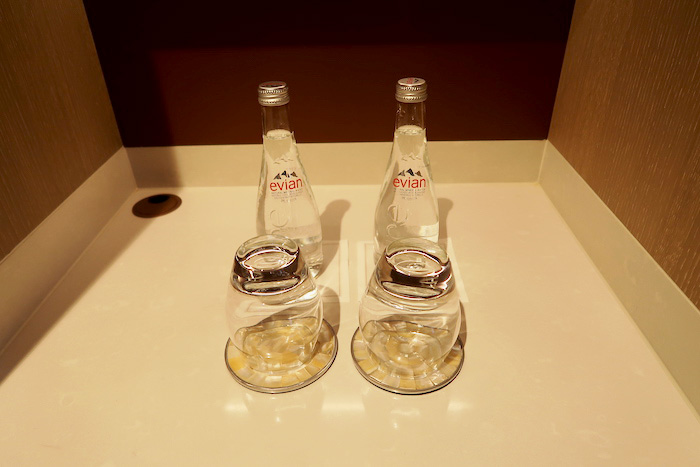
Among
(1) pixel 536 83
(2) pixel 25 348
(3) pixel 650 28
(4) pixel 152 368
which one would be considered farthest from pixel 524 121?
(2) pixel 25 348

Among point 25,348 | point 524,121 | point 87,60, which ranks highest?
point 87,60

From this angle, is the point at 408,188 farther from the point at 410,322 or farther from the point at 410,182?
the point at 410,322

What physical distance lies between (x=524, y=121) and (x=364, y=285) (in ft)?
1.44

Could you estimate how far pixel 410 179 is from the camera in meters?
0.61

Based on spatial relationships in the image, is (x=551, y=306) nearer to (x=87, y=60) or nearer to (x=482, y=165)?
(x=482, y=165)

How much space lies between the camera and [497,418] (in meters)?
0.46

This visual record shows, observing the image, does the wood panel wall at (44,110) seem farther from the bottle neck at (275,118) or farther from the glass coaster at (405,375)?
the glass coaster at (405,375)

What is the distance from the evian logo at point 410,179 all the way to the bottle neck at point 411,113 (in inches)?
2.4

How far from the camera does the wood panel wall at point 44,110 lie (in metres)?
0.58

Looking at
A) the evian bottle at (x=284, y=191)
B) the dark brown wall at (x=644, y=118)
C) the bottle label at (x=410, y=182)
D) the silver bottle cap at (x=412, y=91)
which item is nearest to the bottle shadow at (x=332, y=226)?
the evian bottle at (x=284, y=191)

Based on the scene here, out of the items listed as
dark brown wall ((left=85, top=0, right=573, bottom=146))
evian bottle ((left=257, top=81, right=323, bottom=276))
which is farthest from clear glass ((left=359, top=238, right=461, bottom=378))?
dark brown wall ((left=85, top=0, right=573, bottom=146))

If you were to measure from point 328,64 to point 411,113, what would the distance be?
28 centimetres

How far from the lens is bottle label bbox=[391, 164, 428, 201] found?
60 cm

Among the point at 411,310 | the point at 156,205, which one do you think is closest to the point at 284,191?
the point at 411,310
